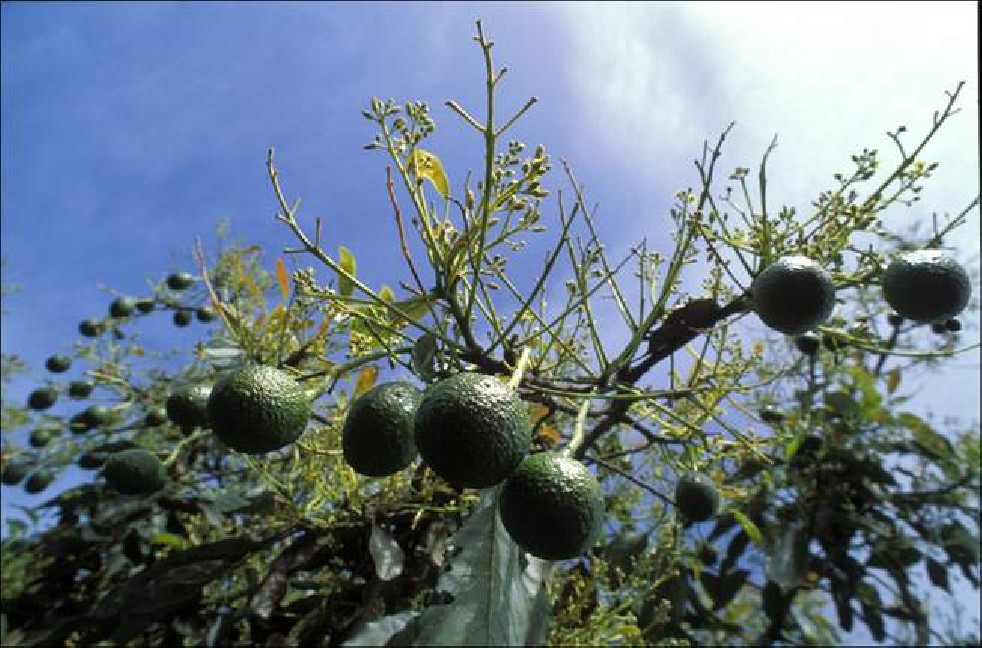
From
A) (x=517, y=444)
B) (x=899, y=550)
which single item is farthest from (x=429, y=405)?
(x=899, y=550)

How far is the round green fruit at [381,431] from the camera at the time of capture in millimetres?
1274

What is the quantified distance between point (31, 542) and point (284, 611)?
222 centimetres

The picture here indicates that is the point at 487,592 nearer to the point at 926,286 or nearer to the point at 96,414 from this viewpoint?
the point at 926,286

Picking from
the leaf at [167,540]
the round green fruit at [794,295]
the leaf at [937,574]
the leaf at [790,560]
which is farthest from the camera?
the leaf at [937,574]

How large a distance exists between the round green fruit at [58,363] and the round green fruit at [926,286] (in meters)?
4.61

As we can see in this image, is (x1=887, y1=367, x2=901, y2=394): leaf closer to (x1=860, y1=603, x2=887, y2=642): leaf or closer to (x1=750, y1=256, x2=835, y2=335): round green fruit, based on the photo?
(x1=860, y1=603, x2=887, y2=642): leaf

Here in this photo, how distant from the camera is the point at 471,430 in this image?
3.54ft

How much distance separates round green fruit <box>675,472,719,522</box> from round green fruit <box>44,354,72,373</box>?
4.09 meters

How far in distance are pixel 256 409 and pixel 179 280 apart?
3397 millimetres

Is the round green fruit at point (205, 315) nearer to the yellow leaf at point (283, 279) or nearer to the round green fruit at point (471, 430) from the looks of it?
the yellow leaf at point (283, 279)

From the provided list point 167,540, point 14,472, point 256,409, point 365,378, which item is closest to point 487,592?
point 256,409

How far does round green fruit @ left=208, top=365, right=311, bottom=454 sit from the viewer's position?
1.29 meters

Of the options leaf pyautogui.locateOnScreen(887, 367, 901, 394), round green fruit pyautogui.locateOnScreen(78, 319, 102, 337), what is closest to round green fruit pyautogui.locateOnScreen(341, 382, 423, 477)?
leaf pyautogui.locateOnScreen(887, 367, 901, 394)

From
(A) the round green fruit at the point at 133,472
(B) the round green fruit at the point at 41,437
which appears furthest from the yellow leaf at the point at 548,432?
(B) the round green fruit at the point at 41,437
